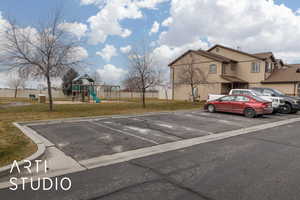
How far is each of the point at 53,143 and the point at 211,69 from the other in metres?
25.8

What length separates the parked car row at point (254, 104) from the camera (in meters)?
11.8

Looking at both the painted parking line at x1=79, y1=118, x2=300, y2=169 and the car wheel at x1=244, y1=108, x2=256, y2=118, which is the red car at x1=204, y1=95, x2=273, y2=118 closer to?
the car wheel at x1=244, y1=108, x2=256, y2=118

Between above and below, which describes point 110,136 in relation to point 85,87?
below

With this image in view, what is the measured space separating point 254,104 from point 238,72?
61.4 feet

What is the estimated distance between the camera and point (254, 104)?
11.8m

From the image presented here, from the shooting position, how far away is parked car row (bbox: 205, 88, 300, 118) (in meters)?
11.8

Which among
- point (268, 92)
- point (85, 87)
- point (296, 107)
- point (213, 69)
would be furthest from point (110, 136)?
point (85, 87)

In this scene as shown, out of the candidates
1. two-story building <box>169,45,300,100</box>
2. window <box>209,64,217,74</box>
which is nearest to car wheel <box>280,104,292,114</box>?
two-story building <box>169,45,300,100</box>

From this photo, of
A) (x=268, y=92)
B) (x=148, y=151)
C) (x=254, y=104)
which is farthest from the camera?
(x=268, y=92)

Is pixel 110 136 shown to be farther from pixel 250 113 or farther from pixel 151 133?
pixel 250 113

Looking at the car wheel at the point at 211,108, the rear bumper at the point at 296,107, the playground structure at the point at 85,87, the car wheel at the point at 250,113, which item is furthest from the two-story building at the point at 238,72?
the playground structure at the point at 85,87

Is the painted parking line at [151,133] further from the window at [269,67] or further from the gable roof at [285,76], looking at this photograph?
the window at [269,67]

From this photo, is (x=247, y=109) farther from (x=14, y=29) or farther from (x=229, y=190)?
(x=14, y=29)

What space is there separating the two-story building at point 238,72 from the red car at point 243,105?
11.8m
